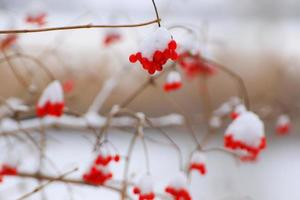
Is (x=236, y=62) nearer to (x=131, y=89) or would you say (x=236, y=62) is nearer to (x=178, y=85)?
(x=131, y=89)

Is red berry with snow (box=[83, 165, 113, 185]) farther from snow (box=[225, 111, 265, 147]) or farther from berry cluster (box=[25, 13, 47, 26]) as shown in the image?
berry cluster (box=[25, 13, 47, 26])

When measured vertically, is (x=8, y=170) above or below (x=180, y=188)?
above

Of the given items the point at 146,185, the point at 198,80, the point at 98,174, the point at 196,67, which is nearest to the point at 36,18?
the point at 196,67

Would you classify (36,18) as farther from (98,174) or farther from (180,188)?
(180,188)

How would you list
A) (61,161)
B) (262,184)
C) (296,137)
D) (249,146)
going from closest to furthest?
(249,146) → (61,161) → (262,184) → (296,137)

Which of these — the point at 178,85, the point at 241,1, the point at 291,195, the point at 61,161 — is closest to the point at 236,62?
the point at 291,195

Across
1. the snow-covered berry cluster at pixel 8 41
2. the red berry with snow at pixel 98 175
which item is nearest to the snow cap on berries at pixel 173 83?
the red berry with snow at pixel 98 175

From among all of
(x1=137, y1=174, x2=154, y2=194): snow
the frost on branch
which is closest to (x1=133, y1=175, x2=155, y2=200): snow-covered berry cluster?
(x1=137, y1=174, x2=154, y2=194): snow
